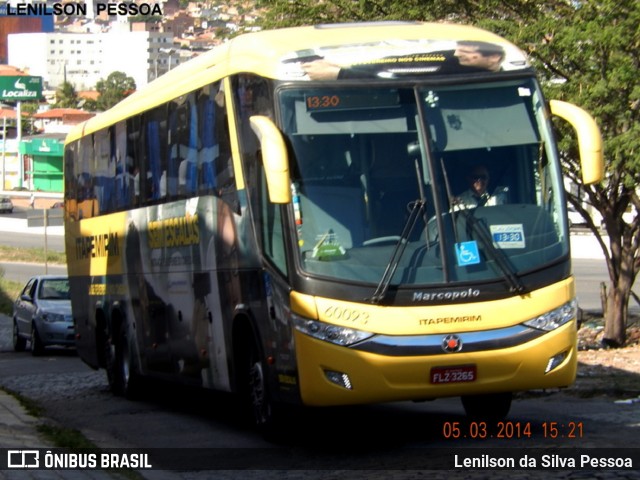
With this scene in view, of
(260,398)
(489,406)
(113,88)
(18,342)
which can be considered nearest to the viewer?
(260,398)

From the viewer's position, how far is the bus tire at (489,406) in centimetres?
1089

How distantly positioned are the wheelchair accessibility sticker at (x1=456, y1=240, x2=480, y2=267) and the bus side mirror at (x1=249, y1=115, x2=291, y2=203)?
4.57 ft

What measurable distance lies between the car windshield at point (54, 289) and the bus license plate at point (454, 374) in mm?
17241

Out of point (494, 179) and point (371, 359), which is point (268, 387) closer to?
point (371, 359)

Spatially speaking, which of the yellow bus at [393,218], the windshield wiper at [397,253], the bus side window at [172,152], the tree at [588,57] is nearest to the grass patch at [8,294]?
the tree at [588,57]

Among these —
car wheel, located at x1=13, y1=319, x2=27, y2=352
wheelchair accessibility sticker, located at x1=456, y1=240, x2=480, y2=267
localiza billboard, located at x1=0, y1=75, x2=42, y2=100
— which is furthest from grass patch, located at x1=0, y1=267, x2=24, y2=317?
localiza billboard, located at x1=0, y1=75, x2=42, y2=100

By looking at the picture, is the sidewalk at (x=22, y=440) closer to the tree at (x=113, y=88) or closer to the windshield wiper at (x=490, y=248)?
the windshield wiper at (x=490, y=248)

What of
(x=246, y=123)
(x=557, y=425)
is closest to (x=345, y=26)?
(x=246, y=123)

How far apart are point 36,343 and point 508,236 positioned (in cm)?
1682

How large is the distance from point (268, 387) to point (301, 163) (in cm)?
200

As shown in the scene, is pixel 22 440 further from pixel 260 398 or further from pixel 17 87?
pixel 17 87

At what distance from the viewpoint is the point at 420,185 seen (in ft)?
31.5

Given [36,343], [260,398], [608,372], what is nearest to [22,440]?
[260,398]

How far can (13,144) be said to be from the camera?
13188cm
